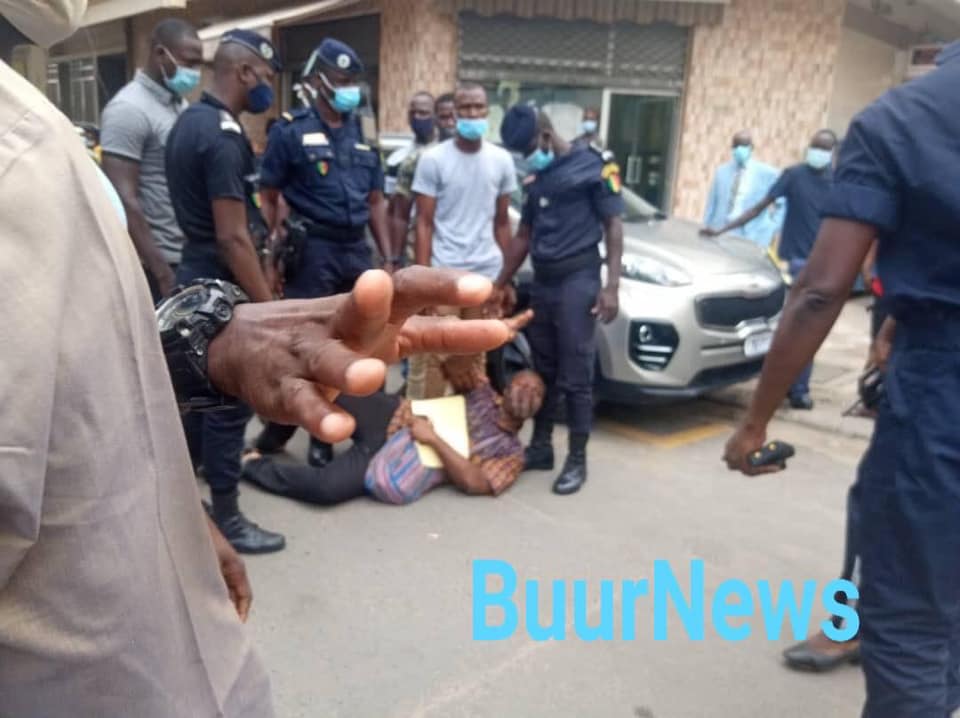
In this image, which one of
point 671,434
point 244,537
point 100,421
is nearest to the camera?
point 100,421

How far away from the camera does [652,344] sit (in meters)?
4.71

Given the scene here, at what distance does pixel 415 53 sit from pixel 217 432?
23.2 feet

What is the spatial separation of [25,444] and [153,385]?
0.53ft

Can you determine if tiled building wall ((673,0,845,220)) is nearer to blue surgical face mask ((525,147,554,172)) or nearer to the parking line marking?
the parking line marking

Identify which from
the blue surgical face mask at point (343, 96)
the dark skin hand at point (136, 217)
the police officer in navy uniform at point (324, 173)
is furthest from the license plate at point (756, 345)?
the dark skin hand at point (136, 217)

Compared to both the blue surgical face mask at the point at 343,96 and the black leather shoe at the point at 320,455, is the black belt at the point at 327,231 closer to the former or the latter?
the blue surgical face mask at the point at 343,96

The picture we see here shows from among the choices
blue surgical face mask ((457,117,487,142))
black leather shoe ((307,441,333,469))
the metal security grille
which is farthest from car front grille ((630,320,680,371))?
the metal security grille

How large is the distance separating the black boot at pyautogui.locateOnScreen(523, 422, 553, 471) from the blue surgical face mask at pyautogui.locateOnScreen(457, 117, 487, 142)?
1.62 m

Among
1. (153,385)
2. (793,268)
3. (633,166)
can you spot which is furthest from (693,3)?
(153,385)

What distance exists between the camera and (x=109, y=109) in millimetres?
3502

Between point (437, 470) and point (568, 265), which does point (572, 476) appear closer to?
point (437, 470)

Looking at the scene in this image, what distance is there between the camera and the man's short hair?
359 cm

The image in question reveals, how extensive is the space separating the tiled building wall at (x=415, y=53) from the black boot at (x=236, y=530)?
6973 mm

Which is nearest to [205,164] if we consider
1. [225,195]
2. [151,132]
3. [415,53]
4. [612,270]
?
[225,195]
